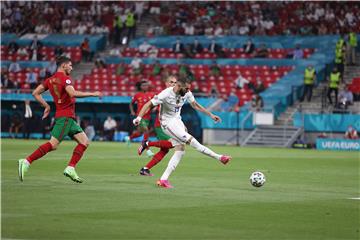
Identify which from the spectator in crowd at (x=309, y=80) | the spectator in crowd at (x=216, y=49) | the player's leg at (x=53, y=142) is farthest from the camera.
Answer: the spectator in crowd at (x=216, y=49)

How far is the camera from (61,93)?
18.5 meters

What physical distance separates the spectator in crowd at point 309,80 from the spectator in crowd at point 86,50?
51.0 ft

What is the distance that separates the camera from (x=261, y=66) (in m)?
51.3

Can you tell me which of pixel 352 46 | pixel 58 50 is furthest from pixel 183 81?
pixel 58 50

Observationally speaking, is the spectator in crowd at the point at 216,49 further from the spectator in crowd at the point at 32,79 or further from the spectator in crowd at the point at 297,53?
the spectator in crowd at the point at 32,79

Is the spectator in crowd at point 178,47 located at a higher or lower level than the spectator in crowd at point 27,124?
higher

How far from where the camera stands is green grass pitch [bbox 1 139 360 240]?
11.8 m

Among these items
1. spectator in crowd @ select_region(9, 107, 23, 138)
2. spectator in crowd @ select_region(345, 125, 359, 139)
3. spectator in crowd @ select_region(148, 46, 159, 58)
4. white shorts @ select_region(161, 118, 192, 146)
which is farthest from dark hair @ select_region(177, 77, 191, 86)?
spectator in crowd @ select_region(148, 46, 159, 58)

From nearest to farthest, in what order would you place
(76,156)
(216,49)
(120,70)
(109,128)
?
(76,156)
(109,128)
(120,70)
(216,49)

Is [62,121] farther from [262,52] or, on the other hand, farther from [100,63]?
[100,63]

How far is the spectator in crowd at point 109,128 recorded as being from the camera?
49206 mm

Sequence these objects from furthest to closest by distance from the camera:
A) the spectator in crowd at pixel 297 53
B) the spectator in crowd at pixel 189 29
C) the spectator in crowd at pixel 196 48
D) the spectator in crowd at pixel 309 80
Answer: the spectator in crowd at pixel 189 29, the spectator in crowd at pixel 196 48, the spectator in crowd at pixel 297 53, the spectator in crowd at pixel 309 80

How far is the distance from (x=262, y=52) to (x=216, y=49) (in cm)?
325

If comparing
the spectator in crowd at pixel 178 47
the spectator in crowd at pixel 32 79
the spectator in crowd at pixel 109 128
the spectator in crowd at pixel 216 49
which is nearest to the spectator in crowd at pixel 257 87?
the spectator in crowd at pixel 216 49
